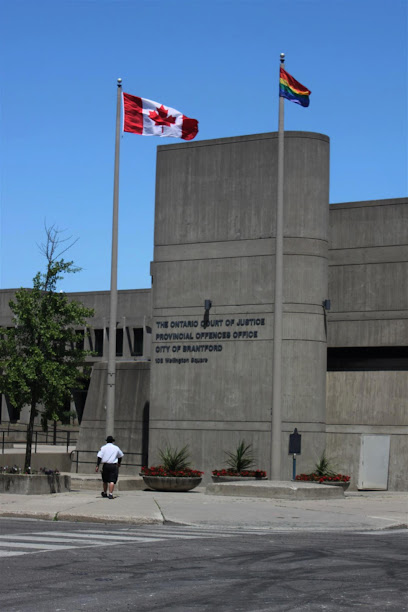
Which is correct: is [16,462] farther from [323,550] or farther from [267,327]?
[323,550]

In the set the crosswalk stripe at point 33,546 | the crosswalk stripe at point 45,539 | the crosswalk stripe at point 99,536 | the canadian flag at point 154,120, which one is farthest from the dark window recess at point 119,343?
the crosswalk stripe at point 33,546

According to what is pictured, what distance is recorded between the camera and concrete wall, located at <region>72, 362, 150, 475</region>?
116 feet

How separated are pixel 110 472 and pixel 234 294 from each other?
1121 centimetres

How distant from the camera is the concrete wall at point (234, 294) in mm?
31109

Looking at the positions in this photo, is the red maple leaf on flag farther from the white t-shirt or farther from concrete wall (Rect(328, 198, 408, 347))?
the white t-shirt

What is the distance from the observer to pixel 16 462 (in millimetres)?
38531

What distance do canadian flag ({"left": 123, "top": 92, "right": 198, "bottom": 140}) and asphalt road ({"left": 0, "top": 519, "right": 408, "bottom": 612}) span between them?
1629cm

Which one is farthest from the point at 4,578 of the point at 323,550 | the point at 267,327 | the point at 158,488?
the point at 267,327

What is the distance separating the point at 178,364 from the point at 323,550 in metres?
19.8

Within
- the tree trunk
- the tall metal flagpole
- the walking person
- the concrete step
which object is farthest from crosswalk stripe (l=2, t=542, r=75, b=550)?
the concrete step

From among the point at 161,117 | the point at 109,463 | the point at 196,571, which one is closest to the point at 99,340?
the point at 161,117

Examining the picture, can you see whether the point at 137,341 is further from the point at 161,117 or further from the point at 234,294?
the point at 161,117

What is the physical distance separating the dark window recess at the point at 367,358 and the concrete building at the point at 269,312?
0.05 meters

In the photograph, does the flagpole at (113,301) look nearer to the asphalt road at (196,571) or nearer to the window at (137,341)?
the asphalt road at (196,571)
